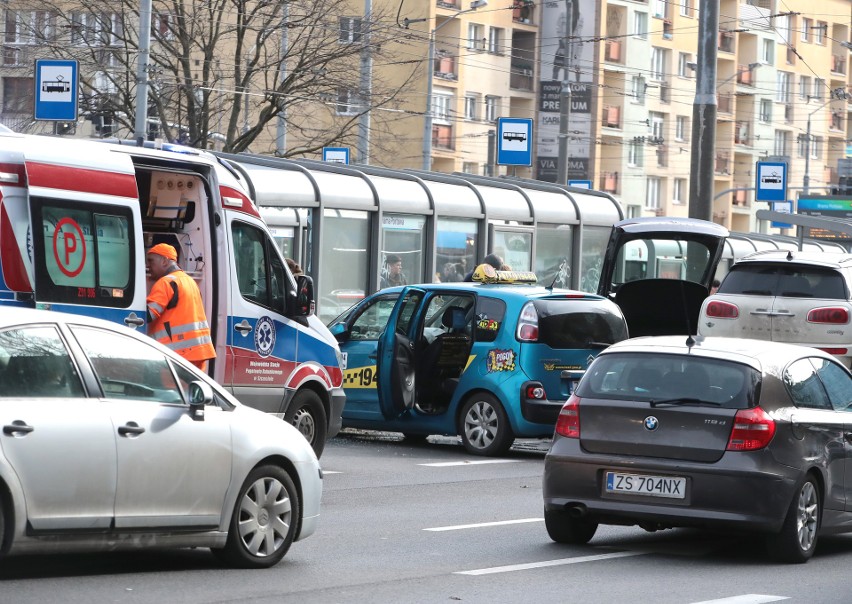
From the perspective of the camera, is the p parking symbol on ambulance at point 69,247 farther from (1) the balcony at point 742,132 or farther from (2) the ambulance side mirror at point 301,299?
(1) the balcony at point 742,132

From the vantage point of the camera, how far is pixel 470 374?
650 inches

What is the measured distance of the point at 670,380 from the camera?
33.1 feet

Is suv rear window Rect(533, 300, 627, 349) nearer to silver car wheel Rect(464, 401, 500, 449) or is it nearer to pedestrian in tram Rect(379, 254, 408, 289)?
silver car wheel Rect(464, 401, 500, 449)

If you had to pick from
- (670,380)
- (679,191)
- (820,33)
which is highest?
(820,33)

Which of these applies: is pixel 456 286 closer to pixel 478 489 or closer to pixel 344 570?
pixel 478 489

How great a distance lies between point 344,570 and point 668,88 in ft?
235

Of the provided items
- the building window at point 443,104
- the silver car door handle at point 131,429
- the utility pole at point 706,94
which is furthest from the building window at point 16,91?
the silver car door handle at point 131,429

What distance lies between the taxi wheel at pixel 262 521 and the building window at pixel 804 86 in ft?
280

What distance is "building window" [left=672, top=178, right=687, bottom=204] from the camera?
3215 inches

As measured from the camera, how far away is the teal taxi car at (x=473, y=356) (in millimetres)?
16281

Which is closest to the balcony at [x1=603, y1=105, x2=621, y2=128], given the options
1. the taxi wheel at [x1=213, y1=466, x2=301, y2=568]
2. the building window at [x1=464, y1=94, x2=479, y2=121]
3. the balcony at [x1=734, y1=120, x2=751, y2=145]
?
the building window at [x1=464, y1=94, x2=479, y2=121]

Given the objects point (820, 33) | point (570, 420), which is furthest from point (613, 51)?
point (570, 420)

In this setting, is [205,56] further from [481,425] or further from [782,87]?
[782,87]

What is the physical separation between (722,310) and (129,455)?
538 inches
